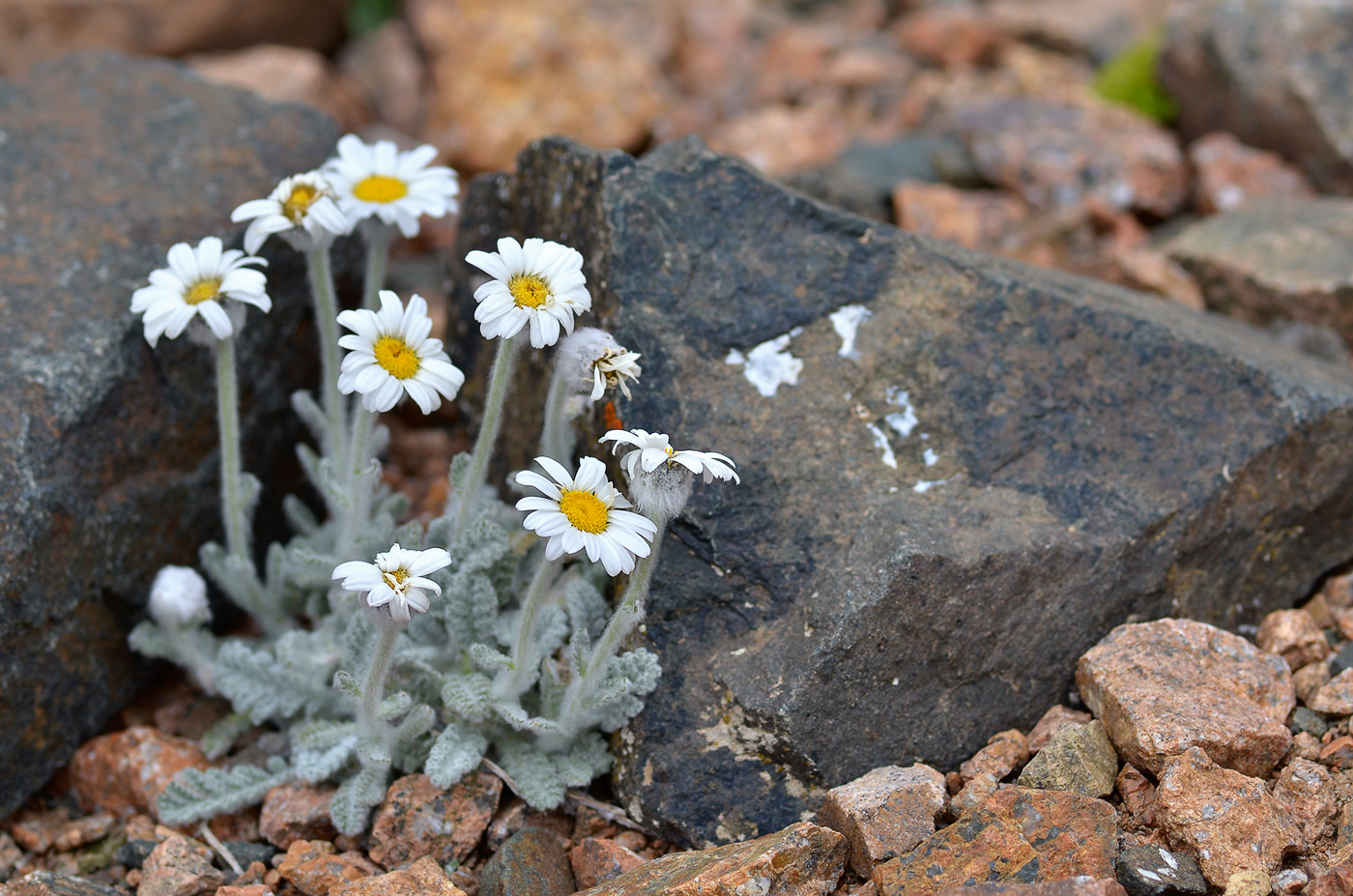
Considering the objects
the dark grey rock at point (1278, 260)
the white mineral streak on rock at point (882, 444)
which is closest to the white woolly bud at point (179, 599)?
the white mineral streak on rock at point (882, 444)

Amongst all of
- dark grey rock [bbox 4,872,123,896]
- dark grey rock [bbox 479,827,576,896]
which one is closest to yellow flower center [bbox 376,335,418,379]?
dark grey rock [bbox 479,827,576,896]

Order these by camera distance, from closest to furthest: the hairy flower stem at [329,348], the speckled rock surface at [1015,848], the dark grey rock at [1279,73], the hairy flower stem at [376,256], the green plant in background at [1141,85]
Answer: the speckled rock surface at [1015,848] < the hairy flower stem at [329,348] < the hairy flower stem at [376,256] < the dark grey rock at [1279,73] < the green plant in background at [1141,85]

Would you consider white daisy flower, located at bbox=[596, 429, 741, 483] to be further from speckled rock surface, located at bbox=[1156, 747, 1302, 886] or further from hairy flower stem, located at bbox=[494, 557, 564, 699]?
speckled rock surface, located at bbox=[1156, 747, 1302, 886]

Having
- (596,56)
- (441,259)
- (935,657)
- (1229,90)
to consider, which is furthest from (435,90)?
(935,657)

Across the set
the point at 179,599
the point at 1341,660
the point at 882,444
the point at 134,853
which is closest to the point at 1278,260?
the point at 1341,660

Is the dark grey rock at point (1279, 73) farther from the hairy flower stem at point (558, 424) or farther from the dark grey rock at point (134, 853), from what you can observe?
the dark grey rock at point (134, 853)

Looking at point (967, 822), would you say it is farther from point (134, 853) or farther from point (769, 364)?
point (134, 853)
